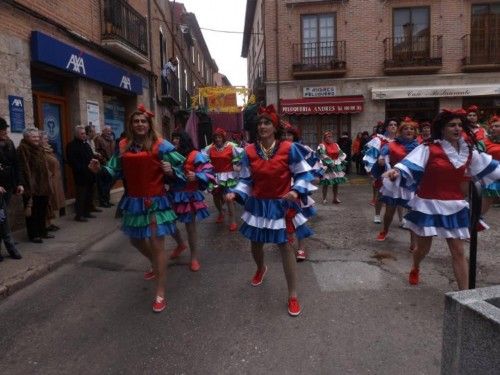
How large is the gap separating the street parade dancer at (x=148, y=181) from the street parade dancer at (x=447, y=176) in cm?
206

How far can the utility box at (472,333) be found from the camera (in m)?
1.75

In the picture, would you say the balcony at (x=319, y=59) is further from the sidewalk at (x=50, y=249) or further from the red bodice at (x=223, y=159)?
the sidewalk at (x=50, y=249)

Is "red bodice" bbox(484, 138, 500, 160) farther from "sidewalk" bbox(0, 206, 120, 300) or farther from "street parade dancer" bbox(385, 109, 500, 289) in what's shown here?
"sidewalk" bbox(0, 206, 120, 300)

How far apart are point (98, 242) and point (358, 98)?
14148 millimetres

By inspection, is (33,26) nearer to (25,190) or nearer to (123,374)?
(25,190)

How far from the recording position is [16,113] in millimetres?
7523

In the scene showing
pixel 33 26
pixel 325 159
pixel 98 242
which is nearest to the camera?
pixel 98 242

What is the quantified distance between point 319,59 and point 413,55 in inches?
154

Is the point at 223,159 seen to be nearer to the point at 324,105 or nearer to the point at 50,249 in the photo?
the point at 50,249

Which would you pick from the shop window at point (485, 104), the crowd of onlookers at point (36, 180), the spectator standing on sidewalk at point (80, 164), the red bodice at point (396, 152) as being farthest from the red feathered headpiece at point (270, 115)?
the shop window at point (485, 104)

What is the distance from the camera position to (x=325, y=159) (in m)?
10.0

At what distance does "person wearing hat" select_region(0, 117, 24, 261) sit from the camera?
5558mm

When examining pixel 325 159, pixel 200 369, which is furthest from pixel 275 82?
pixel 200 369

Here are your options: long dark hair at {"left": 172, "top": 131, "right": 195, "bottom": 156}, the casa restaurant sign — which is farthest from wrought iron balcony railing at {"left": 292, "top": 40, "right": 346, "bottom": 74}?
long dark hair at {"left": 172, "top": 131, "right": 195, "bottom": 156}
